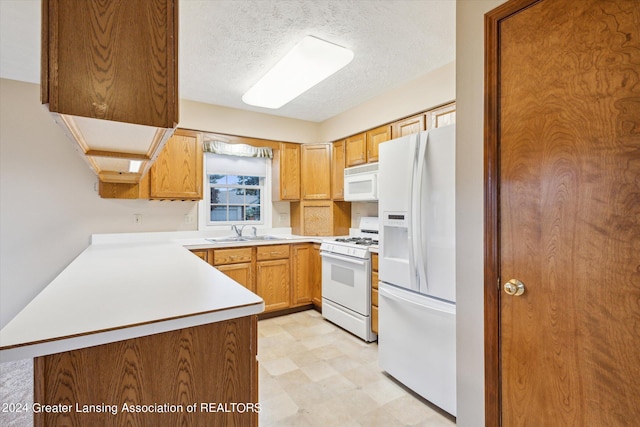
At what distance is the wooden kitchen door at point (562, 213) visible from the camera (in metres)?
1.00

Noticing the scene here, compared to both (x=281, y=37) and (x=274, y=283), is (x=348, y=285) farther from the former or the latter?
(x=281, y=37)

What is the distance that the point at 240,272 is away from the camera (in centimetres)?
333

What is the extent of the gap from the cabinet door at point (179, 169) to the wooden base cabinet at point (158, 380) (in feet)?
8.50

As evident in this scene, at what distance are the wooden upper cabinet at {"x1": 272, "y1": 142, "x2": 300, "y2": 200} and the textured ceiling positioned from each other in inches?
43.2

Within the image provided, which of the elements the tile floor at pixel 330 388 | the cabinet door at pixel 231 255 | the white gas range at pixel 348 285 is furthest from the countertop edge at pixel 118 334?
the cabinet door at pixel 231 255

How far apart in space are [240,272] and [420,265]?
2.09 meters

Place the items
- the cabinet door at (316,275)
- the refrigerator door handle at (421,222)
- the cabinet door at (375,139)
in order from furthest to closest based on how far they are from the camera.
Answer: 1. the cabinet door at (316,275)
2. the cabinet door at (375,139)
3. the refrigerator door handle at (421,222)

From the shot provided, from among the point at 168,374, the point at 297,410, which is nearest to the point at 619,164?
the point at 168,374

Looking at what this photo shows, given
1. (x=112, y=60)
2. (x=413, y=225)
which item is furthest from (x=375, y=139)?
(x=112, y=60)

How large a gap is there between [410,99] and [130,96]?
8.50ft

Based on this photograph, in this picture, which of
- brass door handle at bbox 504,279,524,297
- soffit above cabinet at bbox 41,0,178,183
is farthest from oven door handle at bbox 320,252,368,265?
soffit above cabinet at bbox 41,0,178,183

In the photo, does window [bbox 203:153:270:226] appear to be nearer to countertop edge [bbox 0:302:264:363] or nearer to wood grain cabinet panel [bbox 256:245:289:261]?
wood grain cabinet panel [bbox 256:245:289:261]

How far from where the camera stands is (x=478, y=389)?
142cm

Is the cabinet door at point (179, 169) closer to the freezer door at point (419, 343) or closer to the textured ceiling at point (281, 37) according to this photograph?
the textured ceiling at point (281, 37)
